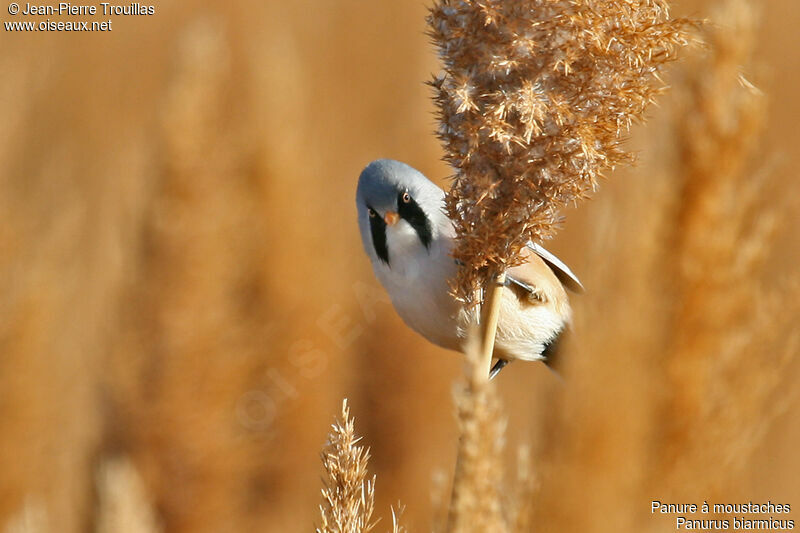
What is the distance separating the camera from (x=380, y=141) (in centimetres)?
379

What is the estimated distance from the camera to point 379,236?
1.38 m

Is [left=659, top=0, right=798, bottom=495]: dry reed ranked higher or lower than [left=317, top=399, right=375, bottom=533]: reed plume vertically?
higher

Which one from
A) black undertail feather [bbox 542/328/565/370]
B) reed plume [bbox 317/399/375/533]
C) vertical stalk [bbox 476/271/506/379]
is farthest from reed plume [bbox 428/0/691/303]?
black undertail feather [bbox 542/328/565/370]

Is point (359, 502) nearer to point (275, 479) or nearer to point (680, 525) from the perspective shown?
point (680, 525)

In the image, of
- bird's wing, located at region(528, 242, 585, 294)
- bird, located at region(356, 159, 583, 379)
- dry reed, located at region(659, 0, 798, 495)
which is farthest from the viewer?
bird's wing, located at region(528, 242, 585, 294)

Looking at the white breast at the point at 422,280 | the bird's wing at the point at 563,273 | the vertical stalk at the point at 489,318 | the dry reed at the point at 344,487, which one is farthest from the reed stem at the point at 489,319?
the bird's wing at the point at 563,273

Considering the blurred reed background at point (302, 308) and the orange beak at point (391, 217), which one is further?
the orange beak at point (391, 217)

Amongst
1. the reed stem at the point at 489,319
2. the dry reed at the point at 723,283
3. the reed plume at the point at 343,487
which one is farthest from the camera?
the dry reed at the point at 723,283

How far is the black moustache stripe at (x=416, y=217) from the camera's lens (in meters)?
1.30

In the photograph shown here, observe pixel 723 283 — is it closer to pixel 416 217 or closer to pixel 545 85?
pixel 416 217

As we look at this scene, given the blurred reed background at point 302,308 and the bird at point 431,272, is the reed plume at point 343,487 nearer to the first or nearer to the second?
the blurred reed background at point 302,308

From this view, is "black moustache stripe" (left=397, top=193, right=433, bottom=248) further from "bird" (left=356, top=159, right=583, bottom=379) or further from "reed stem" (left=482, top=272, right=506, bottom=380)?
"reed stem" (left=482, top=272, right=506, bottom=380)

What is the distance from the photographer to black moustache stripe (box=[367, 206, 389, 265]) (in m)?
1.37

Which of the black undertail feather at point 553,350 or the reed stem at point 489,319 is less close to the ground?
the black undertail feather at point 553,350
